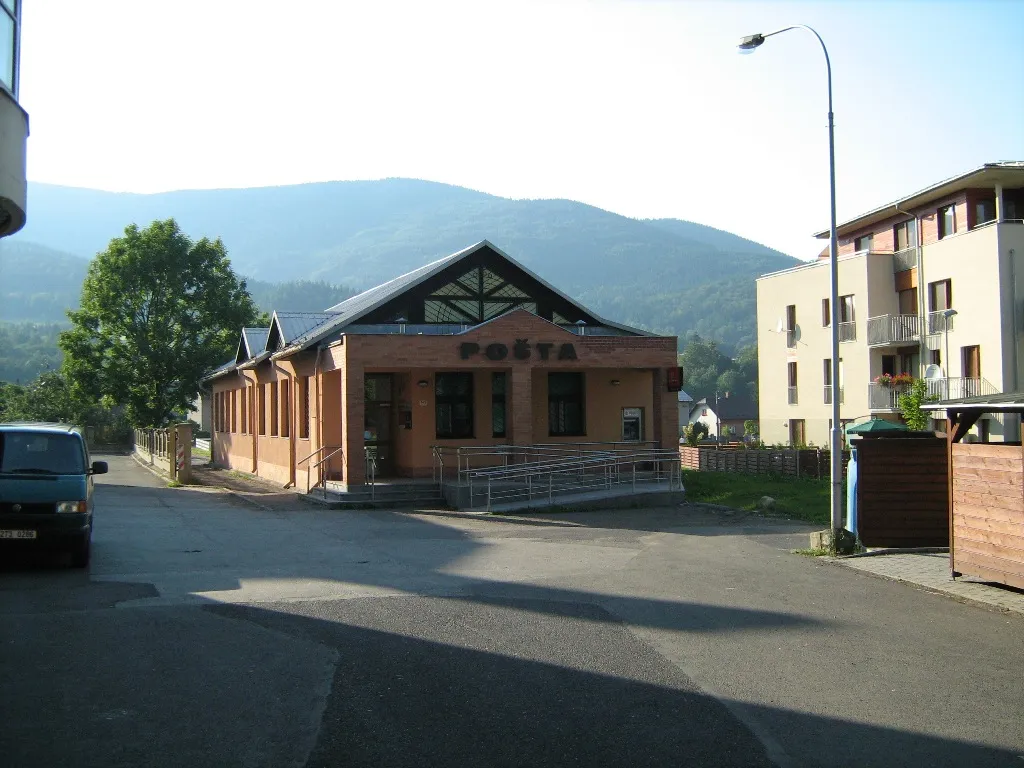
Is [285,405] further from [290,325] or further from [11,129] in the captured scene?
[11,129]

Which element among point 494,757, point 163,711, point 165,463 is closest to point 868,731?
point 494,757

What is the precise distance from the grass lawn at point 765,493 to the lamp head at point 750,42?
1017cm

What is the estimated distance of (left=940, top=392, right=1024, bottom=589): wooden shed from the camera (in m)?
11.0

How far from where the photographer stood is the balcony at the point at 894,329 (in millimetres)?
42281

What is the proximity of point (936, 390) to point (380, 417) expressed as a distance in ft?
80.8

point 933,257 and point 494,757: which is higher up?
point 933,257

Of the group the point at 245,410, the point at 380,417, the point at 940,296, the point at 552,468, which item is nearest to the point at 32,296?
the point at 245,410

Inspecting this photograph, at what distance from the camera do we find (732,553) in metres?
15.5

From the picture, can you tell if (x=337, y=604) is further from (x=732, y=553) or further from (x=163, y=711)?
(x=732, y=553)

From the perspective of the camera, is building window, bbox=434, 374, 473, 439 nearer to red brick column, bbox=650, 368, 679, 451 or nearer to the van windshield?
red brick column, bbox=650, 368, 679, 451

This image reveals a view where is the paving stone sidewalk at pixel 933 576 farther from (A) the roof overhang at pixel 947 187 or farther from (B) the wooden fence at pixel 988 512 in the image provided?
(A) the roof overhang at pixel 947 187

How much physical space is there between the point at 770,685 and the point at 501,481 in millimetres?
15853

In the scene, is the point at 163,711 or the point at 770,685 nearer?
the point at 163,711

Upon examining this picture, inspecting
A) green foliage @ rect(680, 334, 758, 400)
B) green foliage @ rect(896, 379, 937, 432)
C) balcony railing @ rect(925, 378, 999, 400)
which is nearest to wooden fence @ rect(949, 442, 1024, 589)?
green foliage @ rect(896, 379, 937, 432)
